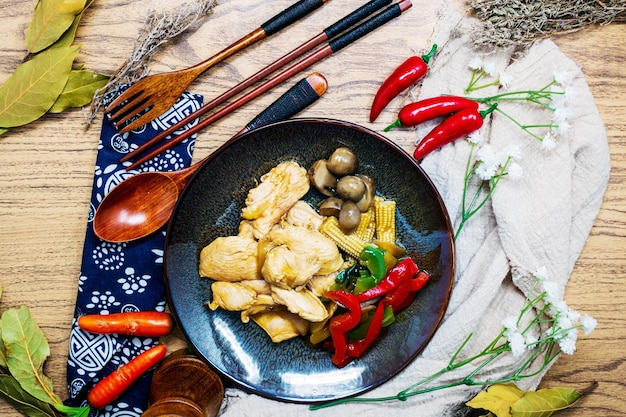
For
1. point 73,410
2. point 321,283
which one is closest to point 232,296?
point 321,283

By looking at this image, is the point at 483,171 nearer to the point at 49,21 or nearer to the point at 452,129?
the point at 452,129

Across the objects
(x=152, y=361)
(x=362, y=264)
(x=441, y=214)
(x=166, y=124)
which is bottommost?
(x=152, y=361)

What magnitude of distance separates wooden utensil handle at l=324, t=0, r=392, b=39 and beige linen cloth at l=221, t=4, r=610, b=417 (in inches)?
12.1

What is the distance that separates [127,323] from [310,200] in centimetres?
96

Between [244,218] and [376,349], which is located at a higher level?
[244,218]

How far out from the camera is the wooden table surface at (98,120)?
263 cm

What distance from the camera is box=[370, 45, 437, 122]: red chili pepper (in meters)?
2.52

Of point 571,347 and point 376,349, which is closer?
point 571,347

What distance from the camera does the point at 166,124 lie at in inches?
103

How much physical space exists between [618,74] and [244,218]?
71.9 inches

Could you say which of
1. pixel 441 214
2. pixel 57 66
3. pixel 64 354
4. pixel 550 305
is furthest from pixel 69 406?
pixel 550 305

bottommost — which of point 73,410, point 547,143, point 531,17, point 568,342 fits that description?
point 73,410

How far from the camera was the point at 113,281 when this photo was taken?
2576 mm

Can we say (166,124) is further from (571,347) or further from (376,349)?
(571,347)
